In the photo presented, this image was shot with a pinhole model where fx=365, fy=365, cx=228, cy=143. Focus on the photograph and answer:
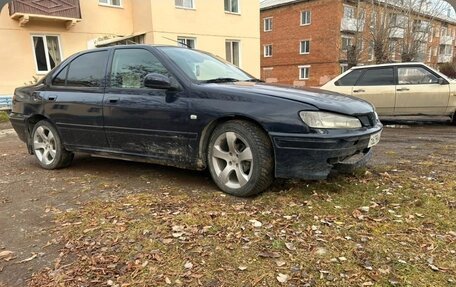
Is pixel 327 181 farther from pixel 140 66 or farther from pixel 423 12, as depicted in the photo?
pixel 423 12

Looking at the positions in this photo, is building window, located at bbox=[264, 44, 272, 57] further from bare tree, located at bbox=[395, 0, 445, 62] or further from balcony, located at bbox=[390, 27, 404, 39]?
bare tree, located at bbox=[395, 0, 445, 62]

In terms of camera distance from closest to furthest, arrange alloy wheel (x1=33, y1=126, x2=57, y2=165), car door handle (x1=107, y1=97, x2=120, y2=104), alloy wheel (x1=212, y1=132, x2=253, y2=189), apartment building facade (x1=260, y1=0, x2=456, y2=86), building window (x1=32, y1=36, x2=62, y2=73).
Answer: alloy wheel (x1=212, y1=132, x2=253, y2=189), car door handle (x1=107, y1=97, x2=120, y2=104), alloy wheel (x1=33, y1=126, x2=57, y2=165), building window (x1=32, y1=36, x2=62, y2=73), apartment building facade (x1=260, y1=0, x2=456, y2=86)

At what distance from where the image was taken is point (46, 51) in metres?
14.9

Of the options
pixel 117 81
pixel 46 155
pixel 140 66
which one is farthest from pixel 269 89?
pixel 46 155

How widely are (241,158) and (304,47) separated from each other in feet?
113

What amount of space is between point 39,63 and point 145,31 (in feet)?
15.2

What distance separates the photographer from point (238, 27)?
1970 centimetres

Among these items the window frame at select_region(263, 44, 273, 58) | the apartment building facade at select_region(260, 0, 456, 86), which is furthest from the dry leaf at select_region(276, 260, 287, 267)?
the window frame at select_region(263, 44, 273, 58)

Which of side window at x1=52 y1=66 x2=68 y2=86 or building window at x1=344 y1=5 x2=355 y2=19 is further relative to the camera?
building window at x1=344 y1=5 x2=355 y2=19

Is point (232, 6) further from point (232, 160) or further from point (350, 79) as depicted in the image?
point (232, 160)

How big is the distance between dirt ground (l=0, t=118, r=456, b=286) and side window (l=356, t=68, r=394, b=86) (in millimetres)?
2051

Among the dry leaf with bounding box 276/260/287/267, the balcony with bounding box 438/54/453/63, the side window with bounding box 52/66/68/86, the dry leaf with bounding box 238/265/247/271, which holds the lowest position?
the dry leaf with bounding box 238/265/247/271

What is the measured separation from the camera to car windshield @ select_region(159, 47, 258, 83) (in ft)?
13.4

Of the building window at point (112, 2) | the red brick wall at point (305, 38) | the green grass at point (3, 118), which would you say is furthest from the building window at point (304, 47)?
the green grass at point (3, 118)
